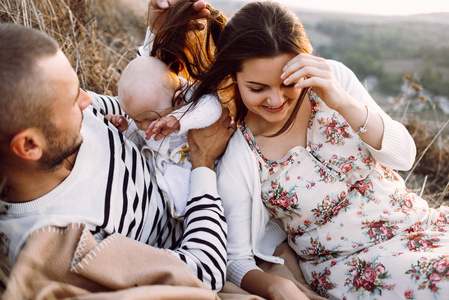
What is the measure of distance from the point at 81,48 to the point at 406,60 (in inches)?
272

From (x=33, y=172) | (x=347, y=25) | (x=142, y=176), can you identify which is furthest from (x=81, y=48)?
(x=347, y=25)

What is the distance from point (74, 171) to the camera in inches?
65.4

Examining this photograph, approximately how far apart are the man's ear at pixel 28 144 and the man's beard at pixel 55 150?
32 mm

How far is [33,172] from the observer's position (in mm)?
1534

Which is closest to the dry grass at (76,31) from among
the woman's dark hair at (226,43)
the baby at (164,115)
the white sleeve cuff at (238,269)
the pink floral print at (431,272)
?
the woman's dark hair at (226,43)

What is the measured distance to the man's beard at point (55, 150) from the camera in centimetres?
147

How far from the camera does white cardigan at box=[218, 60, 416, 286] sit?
1.93 metres

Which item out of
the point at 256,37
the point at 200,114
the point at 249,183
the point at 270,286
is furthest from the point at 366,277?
the point at 256,37

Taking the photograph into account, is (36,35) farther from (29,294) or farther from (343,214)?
(343,214)

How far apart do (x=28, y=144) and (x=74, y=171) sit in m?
0.28

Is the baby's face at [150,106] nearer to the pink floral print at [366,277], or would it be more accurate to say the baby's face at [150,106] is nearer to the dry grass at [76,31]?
the dry grass at [76,31]

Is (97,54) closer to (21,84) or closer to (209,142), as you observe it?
(209,142)

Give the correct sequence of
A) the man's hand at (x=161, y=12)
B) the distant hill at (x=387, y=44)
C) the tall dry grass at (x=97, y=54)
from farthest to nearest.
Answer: the distant hill at (x=387, y=44) < the tall dry grass at (x=97, y=54) < the man's hand at (x=161, y=12)

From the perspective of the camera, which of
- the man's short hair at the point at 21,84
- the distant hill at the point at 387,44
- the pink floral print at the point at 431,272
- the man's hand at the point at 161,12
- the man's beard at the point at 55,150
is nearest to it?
the man's short hair at the point at 21,84
